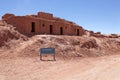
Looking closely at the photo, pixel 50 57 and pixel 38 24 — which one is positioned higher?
pixel 38 24

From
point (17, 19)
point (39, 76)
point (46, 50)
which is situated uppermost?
point (17, 19)

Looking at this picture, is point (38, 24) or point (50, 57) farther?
point (38, 24)

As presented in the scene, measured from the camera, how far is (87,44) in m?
30.2

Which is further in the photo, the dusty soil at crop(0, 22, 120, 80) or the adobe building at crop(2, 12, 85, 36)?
the adobe building at crop(2, 12, 85, 36)

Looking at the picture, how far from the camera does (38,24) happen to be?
99.6 ft

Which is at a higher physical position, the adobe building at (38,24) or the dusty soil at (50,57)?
the adobe building at (38,24)

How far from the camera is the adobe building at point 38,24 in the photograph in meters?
28.6

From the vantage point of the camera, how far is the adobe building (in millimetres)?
28595

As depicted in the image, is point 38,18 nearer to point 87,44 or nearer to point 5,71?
point 87,44

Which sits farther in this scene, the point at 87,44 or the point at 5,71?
the point at 87,44

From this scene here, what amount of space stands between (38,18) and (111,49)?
12935mm

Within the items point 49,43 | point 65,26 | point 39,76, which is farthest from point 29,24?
point 39,76

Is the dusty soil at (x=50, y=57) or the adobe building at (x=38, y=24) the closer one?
the dusty soil at (x=50, y=57)

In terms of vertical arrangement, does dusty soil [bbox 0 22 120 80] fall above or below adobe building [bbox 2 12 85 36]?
below
